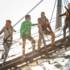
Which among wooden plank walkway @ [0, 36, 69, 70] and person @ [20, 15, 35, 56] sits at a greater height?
person @ [20, 15, 35, 56]

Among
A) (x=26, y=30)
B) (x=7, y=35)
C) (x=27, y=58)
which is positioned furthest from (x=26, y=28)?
(x=27, y=58)

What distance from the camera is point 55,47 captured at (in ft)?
22.7

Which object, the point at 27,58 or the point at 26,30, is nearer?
the point at 26,30

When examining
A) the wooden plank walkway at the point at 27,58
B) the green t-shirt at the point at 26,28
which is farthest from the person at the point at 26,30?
the wooden plank walkway at the point at 27,58

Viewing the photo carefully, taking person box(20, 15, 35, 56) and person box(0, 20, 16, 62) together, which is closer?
person box(20, 15, 35, 56)

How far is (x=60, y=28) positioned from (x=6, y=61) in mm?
1426

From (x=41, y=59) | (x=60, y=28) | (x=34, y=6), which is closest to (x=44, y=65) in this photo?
(x=41, y=59)

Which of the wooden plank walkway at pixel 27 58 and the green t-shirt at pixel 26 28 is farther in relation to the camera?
the wooden plank walkway at pixel 27 58

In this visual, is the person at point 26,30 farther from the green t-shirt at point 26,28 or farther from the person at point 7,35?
the person at point 7,35

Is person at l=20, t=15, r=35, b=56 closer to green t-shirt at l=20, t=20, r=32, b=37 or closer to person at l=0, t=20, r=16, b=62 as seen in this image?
green t-shirt at l=20, t=20, r=32, b=37

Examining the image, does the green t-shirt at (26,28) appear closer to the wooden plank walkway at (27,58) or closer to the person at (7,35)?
the person at (7,35)

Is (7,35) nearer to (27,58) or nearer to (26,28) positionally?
(26,28)

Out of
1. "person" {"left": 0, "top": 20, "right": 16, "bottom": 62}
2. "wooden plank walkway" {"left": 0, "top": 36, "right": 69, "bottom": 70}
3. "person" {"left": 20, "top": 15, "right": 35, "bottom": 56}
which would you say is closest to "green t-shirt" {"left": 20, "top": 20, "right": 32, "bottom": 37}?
"person" {"left": 20, "top": 15, "right": 35, "bottom": 56}

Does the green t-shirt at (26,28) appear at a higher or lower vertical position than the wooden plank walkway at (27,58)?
higher
